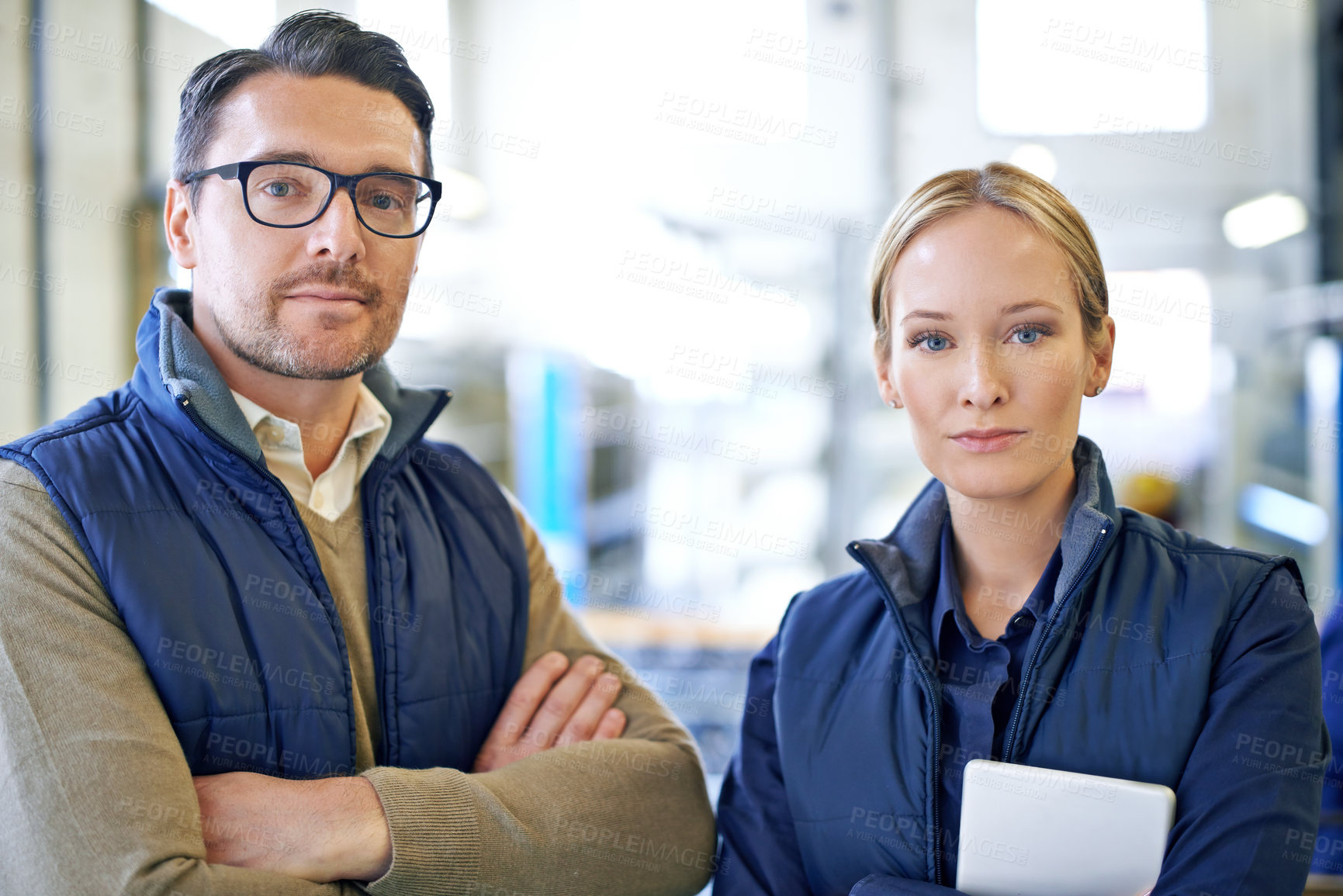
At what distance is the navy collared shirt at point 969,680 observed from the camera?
140cm

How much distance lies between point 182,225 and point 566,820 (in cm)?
107

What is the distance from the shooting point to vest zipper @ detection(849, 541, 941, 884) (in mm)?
1380

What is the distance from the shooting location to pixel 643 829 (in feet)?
4.88

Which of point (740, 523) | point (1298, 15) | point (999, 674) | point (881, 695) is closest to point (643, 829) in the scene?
point (881, 695)

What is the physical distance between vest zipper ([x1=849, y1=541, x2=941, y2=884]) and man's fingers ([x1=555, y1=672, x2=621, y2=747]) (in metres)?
0.47

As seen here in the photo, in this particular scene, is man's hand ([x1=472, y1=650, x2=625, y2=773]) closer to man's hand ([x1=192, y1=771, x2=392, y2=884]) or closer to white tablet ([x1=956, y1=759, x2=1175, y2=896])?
man's hand ([x1=192, y1=771, x2=392, y2=884])

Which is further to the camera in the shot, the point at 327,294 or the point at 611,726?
the point at 611,726

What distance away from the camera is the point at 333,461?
1.64 meters

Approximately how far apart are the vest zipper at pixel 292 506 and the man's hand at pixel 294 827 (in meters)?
0.14
